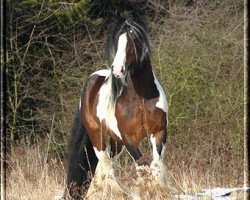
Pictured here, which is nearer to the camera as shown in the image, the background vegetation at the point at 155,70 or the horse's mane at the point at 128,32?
the horse's mane at the point at 128,32

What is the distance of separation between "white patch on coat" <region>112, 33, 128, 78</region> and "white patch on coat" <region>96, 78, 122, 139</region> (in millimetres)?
525

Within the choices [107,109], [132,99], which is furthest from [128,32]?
[107,109]

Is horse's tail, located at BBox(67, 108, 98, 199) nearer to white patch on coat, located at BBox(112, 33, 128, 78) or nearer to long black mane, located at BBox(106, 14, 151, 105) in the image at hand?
long black mane, located at BBox(106, 14, 151, 105)

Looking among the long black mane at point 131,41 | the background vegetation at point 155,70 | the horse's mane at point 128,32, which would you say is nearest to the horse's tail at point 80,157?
the background vegetation at point 155,70

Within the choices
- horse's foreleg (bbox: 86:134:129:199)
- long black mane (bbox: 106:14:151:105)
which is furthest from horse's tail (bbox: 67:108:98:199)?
long black mane (bbox: 106:14:151:105)

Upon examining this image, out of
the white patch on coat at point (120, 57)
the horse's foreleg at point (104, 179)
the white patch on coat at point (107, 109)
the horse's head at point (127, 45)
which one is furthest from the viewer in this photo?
the white patch on coat at point (107, 109)

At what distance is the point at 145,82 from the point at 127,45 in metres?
0.42

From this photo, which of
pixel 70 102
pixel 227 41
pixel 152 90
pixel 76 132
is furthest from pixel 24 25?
pixel 152 90

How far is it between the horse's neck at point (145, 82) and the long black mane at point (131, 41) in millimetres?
31

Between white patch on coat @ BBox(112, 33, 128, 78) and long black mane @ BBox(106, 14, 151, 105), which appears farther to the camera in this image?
long black mane @ BBox(106, 14, 151, 105)

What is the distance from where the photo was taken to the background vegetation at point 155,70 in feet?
35.4

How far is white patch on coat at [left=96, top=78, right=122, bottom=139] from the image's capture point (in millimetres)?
6699

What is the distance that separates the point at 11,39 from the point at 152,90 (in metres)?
7.28

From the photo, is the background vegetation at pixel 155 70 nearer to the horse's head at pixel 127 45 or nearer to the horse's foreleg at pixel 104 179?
the horse's foreleg at pixel 104 179
